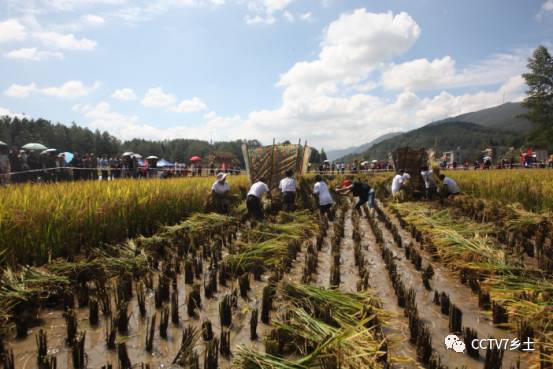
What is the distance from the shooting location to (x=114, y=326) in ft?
8.35

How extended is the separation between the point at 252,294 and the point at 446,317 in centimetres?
183

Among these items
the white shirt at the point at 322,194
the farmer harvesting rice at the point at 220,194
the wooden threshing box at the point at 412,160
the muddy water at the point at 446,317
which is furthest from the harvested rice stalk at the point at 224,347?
the wooden threshing box at the point at 412,160

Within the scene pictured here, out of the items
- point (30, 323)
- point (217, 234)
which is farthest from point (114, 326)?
point (217, 234)

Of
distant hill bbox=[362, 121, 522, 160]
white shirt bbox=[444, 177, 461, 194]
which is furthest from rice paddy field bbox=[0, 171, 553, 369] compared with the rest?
distant hill bbox=[362, 121, 522, 160]

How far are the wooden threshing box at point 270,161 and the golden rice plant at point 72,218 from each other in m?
3.93

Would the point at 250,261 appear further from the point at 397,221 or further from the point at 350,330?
the point at 397,221

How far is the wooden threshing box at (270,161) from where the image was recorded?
10.5 metres

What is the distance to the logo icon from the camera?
7.86 ft

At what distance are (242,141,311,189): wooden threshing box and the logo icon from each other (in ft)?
26.5

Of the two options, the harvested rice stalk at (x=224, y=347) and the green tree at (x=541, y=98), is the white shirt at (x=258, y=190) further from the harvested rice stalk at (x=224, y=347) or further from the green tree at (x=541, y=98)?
the green tree at (x=541, y=98)

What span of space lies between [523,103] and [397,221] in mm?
36621

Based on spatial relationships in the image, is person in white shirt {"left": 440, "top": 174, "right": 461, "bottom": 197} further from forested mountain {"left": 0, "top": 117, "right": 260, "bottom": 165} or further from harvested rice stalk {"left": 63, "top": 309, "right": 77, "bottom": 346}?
forested mountain {"left": 0, "top": 117, "right": 260, "bottom": 165}

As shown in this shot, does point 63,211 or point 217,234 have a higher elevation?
point 63,211

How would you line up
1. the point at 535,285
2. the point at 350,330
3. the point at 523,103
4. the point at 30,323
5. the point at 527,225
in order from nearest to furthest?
1. the point at 350,330
2. the point at 30,323
3. the point at 535,285
4. the point at 527,225
5. the point at 523,103
